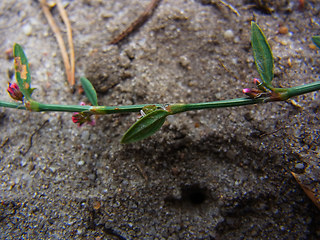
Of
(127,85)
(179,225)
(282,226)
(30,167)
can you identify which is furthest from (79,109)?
(282,226)

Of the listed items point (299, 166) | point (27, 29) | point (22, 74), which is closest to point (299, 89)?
point (299, 166)

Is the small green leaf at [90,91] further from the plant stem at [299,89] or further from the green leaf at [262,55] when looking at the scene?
the plant stem at [299,89]

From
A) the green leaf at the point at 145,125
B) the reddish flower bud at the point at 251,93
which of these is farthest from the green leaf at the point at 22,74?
the reddish flower bud at the point at 251,93

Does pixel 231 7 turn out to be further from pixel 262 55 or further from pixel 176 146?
pixel 176 146

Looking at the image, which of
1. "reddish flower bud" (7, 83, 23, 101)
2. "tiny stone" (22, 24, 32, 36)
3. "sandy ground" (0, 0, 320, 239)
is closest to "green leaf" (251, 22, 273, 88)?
"sandy ground" (0, 0, 320, 239)

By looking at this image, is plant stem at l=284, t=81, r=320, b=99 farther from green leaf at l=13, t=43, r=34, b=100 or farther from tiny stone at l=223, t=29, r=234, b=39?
green leaf at l=13, t=43, r=34, b=100
